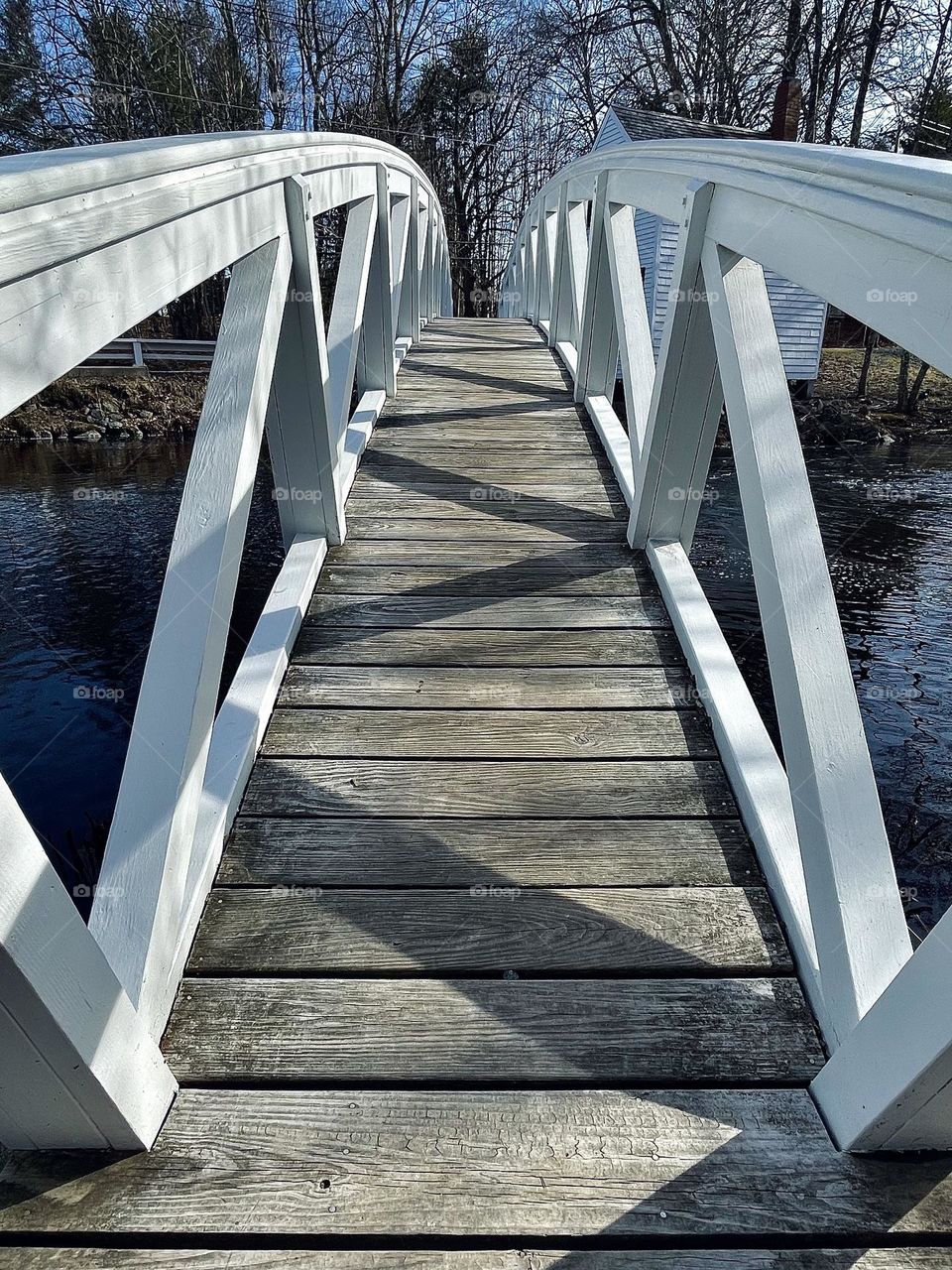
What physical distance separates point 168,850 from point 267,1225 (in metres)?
0.51

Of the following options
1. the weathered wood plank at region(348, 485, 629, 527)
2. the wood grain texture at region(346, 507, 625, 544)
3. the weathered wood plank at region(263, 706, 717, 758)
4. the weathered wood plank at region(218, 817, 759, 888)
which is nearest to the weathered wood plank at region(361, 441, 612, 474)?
the weathered wood plank at region(348, 485, 629, 527)

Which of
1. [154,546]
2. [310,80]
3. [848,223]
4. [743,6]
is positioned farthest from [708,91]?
[848,223]

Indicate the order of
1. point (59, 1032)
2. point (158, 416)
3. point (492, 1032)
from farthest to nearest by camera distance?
point (158, 416) < point (492, 1032) < point (59, 1032)

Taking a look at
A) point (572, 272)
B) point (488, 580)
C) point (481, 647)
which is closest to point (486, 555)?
point (488, 580)

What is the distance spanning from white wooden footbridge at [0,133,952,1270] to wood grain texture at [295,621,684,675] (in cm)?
1

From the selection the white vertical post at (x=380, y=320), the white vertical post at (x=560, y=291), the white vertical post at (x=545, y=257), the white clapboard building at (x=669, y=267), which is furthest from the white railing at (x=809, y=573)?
the white clapboard building at (x=669, y=267)

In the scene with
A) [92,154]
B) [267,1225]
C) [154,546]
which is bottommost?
[154,546]

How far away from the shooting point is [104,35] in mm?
14664

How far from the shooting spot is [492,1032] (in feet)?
3.94

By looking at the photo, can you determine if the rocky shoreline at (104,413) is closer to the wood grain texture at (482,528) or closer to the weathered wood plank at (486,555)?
the wood grain texture at (482,528)

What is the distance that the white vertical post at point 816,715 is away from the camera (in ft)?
3.67

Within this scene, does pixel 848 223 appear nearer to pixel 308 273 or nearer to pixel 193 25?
pixel 308 273

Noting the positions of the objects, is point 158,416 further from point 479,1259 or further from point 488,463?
point 479,1259

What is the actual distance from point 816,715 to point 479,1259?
87cm
